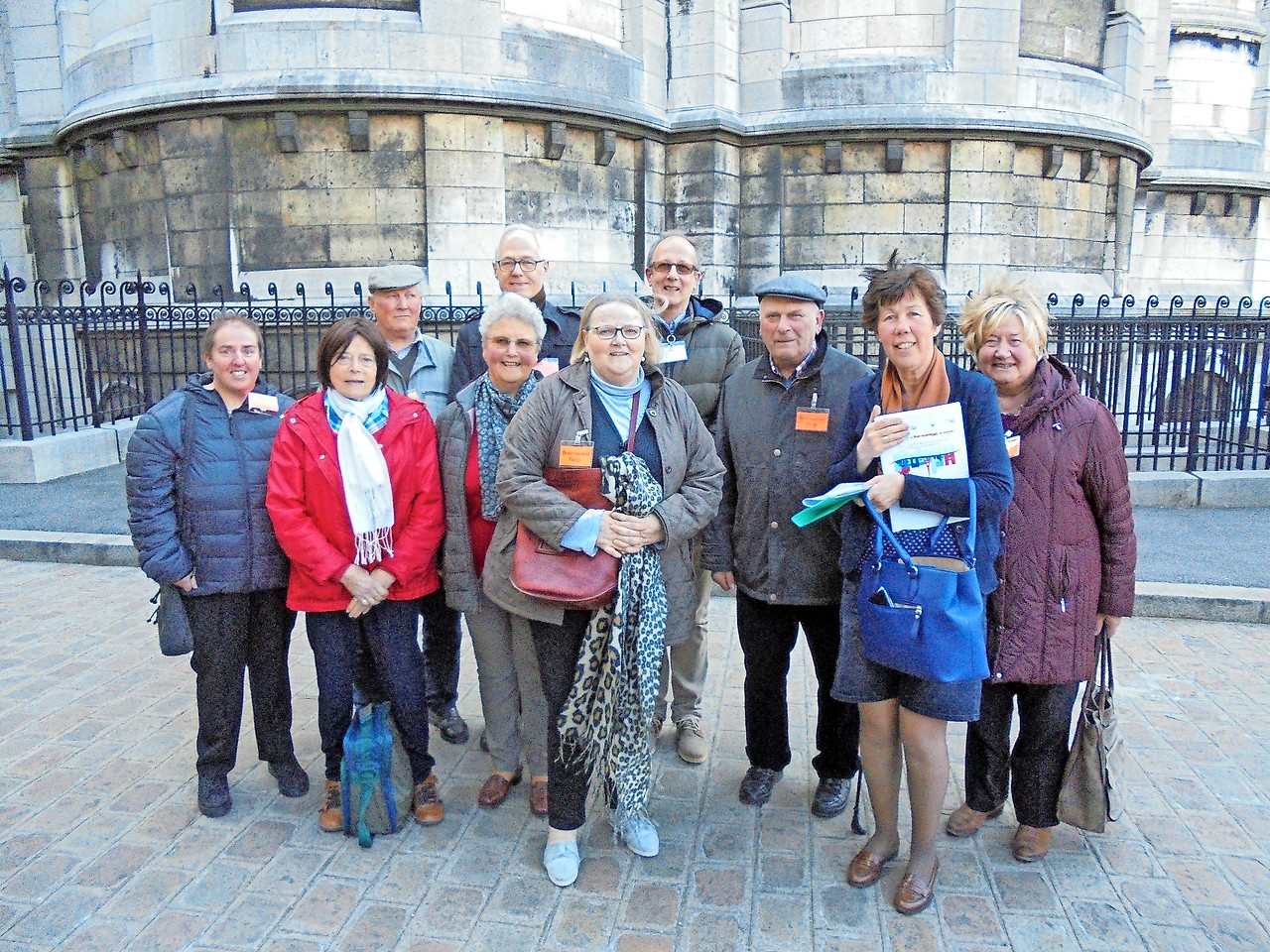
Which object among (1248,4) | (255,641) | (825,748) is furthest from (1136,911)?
(1248,4)

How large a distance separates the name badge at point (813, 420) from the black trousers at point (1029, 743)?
1.06 meters

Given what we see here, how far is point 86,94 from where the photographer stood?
11.8 metres

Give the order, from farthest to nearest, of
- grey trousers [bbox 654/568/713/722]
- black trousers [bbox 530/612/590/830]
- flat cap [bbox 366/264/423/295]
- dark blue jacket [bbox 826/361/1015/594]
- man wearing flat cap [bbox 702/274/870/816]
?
grey trousers [bbox 654/568/713/722] → flat cap [bbox 366/264/423/295] → man wearing flat cap [bbox 702/274/870/816] → black trousers [bbox 530/612/590/830] → dark blue jacket [bbox 826/361/1015/594]

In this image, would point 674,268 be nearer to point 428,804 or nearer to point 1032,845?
point 428,804

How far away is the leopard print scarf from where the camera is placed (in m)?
3.00

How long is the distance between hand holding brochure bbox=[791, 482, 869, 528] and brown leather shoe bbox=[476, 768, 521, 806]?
168cm

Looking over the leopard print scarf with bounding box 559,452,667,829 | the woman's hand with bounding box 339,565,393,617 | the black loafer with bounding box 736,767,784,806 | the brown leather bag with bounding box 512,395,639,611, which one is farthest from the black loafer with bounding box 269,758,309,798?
the black loafer with bounding box 736,767,784,806

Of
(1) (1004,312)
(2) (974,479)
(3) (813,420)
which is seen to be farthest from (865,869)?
(1) (1004,312)

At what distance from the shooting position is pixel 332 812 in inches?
133

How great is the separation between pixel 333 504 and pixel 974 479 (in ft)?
7.24

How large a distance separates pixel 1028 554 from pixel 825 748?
1.14 metres

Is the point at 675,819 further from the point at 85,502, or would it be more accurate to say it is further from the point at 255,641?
the point at 85,502

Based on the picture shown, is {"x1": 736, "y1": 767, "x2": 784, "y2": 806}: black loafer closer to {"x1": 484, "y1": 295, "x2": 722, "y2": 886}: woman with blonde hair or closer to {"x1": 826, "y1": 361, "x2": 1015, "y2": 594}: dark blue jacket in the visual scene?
{"x1": 484, "y1": 295, "x2": 722, "y2": 886}: woman with blonde hair

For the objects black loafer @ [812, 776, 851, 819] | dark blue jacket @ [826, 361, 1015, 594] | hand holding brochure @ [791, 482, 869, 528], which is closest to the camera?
dark blue jacket @ [826, 361, 1015, 594]
